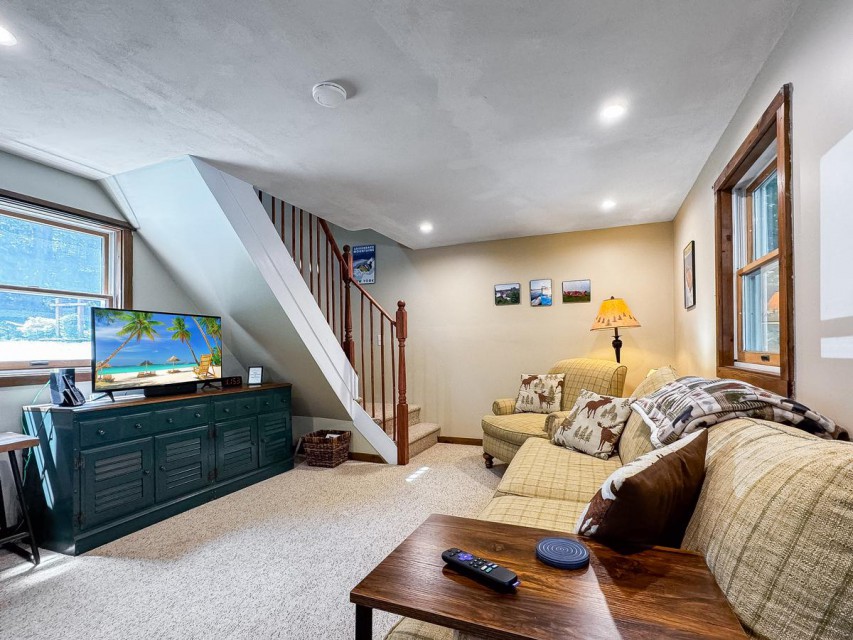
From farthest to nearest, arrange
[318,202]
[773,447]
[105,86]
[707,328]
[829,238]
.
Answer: [318,202]
[707,328]
[105,86]
[829,238]
[773,447]

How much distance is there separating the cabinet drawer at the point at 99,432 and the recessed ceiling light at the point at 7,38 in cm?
184

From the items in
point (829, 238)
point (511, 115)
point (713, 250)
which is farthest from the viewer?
point (713, 250)

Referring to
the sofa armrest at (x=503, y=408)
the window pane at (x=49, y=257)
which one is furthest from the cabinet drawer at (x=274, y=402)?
the sofa armrest at (x=503, y=408)

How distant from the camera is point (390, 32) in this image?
1564 millimetres

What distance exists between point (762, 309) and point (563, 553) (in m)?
1.74

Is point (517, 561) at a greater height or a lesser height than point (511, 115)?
lesser

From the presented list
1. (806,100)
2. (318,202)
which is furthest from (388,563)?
(318,202)

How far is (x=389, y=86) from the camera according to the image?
189cm

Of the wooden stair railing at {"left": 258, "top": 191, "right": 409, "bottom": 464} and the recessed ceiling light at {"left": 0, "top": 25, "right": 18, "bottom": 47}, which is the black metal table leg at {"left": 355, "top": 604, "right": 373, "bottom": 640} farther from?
the wooden stair railing at {"left": 258, "top": 191, "right": 409, "bottom": 464}

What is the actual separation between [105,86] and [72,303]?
5.77 ft

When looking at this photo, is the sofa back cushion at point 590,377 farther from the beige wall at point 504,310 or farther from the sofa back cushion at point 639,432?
the sofa back cushion at point 639,432

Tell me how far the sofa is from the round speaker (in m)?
0.28

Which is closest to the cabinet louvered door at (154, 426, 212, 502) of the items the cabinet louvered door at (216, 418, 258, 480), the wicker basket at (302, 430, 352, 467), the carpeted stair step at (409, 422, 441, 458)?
the cabinet louvered door at (216, 418, 258, 480)

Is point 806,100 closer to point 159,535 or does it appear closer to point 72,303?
point 159,535
